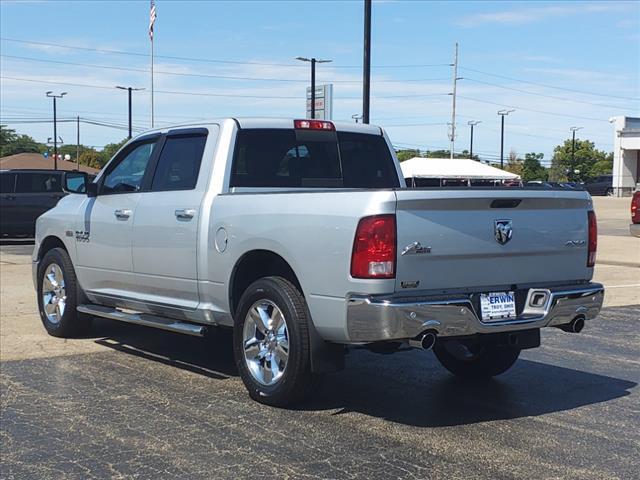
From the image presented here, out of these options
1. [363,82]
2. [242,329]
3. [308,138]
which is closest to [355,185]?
[308,138]

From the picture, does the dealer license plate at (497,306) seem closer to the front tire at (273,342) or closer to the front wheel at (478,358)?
the front wheel at (478,358)

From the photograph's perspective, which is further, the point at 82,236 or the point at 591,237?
the point at 82,236

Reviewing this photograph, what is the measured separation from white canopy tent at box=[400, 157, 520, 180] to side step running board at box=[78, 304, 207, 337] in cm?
3582

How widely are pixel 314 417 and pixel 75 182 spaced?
386 centimetres

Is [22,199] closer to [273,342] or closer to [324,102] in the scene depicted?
[324,102]

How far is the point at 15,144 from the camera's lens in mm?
119812

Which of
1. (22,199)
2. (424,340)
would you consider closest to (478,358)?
(424,340)

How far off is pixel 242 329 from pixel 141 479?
173 cm

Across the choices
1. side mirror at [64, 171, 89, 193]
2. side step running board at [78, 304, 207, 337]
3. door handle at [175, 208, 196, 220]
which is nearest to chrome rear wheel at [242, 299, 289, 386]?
side step running board at [78, 304, 207, 337]

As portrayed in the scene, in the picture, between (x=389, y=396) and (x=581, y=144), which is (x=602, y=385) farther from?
(x=581, y=144)

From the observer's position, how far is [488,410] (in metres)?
5.70

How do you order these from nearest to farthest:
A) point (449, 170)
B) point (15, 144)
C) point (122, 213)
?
1. point (122, 213)
2. point (449, 170)
3. point (15, 144)

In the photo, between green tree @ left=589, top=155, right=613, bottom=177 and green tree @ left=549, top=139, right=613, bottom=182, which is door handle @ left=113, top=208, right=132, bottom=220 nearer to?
green tree @ left=549, top=139, right=613, bottom=182

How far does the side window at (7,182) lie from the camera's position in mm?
20297
